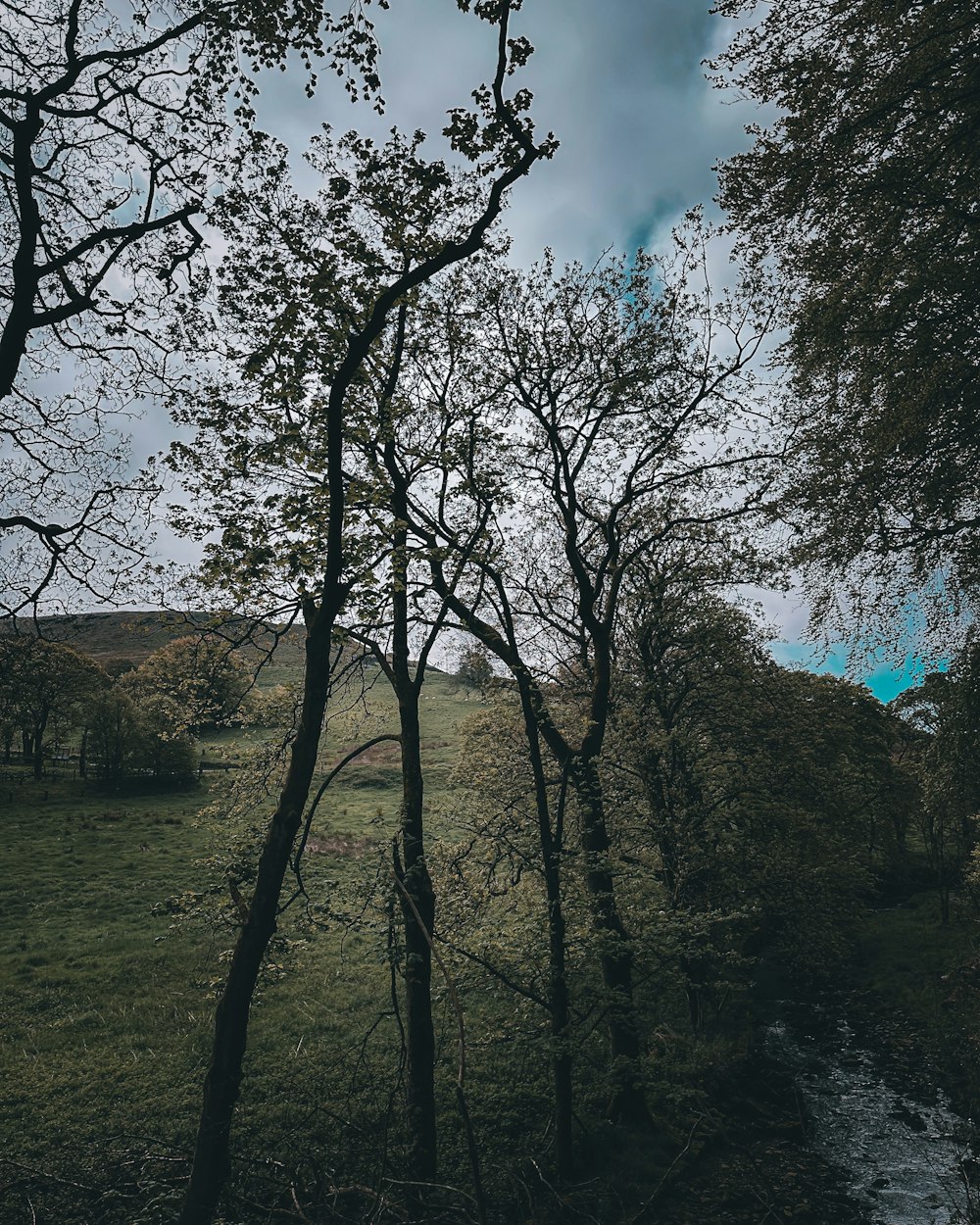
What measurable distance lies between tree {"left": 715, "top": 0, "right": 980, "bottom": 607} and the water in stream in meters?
10.1

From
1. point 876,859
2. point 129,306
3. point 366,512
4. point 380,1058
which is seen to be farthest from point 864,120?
point 876,859

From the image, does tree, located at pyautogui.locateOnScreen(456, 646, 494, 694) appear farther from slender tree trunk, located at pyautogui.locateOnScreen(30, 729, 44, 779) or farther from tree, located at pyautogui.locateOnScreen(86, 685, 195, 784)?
slender tree trunk, located at pyautogui.locateOnScreen(30, 729, 44, 779)

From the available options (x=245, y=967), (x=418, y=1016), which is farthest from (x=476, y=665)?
(x=245, y=967)

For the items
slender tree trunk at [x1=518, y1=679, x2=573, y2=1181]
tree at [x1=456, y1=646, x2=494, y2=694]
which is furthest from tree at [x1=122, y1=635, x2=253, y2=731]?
tree at [x1=456, y1=646, x2=494, y2=694]

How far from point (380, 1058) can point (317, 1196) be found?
13247 mm

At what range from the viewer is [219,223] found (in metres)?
8.69

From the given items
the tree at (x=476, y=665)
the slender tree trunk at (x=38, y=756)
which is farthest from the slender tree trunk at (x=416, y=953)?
the slender tree trunk at (x=38, y=756)

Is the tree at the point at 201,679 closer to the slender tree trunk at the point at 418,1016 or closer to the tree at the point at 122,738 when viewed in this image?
the slender tree trunk at the point at 418,1016

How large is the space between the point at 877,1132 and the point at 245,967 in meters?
15.5

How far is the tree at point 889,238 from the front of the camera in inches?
312

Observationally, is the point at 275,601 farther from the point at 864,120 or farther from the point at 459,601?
the point at 864,120

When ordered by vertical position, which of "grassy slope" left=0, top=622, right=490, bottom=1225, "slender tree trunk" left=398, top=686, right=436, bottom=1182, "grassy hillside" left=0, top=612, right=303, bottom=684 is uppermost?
"grassy hillside" left=0, top=612, right=303, bottom=684

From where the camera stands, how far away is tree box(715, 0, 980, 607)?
7.92 meters

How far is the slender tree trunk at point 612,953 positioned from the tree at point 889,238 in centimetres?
656
